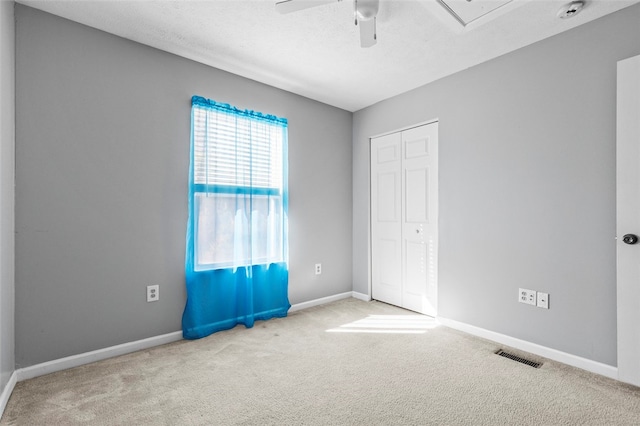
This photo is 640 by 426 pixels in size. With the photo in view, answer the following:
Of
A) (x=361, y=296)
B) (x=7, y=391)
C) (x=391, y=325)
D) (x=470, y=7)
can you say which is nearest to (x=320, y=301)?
(x=361, y=296)

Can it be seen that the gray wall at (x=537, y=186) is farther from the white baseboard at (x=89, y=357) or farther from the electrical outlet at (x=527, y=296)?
the white baseboard at (x=89, y=357)

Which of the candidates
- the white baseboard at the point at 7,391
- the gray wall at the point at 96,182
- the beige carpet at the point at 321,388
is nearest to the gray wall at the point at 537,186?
the beige carpet at the point at 321,388

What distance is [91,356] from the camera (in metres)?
2.31

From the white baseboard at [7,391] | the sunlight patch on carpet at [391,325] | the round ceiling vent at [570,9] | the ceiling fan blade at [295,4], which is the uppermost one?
the round ceiling vent at [570,9]

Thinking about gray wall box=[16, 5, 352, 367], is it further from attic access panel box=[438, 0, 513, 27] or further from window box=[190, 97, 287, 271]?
attic access panel box=[438, 0, 513, 27]

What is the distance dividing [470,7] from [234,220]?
2.53 metres

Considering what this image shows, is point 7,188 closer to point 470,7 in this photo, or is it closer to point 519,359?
point 470,7

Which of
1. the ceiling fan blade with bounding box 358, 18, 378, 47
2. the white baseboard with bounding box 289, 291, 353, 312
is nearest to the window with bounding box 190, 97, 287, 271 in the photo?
the white baseboard with bounding box 289, 291, 353, 312

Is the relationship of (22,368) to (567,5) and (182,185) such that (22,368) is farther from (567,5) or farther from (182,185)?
(567,5)

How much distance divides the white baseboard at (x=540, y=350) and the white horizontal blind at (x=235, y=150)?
7.62 feet

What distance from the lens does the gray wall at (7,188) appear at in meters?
1.78

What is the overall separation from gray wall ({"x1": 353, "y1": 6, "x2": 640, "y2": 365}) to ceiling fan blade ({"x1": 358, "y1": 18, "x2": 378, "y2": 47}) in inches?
52.6

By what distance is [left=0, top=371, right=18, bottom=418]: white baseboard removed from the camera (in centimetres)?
171

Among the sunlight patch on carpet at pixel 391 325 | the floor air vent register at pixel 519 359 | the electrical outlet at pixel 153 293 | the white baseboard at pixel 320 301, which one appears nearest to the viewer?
the floor air vent register at pixel 519 359
